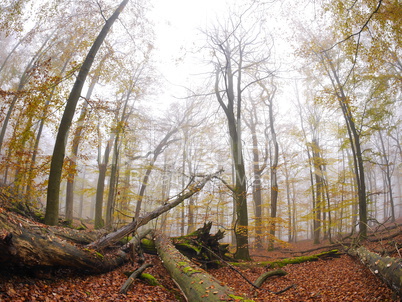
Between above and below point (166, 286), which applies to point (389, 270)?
above

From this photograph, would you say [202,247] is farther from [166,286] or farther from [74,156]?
[74,156]

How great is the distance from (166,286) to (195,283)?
1.41 m

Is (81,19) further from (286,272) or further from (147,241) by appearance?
(286,272)

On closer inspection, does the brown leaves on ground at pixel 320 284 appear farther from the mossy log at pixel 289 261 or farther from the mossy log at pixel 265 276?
the mossy log at pixel 289 261

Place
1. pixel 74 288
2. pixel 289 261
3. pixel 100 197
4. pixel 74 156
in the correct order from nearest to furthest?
pixel 74 288 → pixel 289 261 → pixel 74 156 → pixel 100 197

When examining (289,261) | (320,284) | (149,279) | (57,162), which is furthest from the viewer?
(289,261)

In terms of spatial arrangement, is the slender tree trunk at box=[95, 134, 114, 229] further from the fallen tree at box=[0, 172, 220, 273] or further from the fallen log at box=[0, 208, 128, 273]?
the fallen log at box=[0, 208, 128, 273]

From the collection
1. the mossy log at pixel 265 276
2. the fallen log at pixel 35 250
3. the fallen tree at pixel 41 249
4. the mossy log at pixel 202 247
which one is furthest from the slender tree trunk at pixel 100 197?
the mossy log at pixel 265 276

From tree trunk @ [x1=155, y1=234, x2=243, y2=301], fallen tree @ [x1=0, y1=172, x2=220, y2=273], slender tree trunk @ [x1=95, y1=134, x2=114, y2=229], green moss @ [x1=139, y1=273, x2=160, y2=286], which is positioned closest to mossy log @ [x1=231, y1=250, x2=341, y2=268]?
tree trunk @ [x1=155, y1=234, x2=243, y2=301]

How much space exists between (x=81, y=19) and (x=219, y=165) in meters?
13.9

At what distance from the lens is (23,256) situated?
316 centimetres

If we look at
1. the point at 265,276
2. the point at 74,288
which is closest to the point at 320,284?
the point at 265,276

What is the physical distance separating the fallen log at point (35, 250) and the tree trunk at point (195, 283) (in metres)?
1.67

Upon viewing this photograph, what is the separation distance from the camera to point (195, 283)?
401 centimetres
